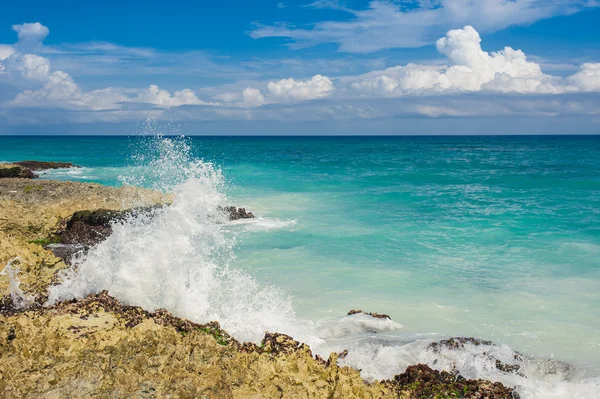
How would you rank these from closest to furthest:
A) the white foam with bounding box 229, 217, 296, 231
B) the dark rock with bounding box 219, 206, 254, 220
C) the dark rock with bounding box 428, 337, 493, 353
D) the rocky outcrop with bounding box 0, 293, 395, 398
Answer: the rocky outcrop with bounding box 0, 293, 395, 398 < the dark rock with bounding box 428, 337, 493, 353 < the white foam with bounding box 229, 217, 296, 231 < the dark rock with bounding box 219, 206, 254, 220

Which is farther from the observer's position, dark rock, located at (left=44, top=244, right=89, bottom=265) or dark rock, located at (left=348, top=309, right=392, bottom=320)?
dark rock, located at (left=44, top=244, right=89, bottom=265)

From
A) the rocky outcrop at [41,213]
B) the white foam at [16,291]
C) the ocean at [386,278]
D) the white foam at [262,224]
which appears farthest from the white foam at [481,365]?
the white foam at [262,224]

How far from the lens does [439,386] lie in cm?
727

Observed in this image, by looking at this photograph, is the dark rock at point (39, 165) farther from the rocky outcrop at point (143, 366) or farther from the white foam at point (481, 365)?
the white foam at point (481, 365)

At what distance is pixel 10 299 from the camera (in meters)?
8.38

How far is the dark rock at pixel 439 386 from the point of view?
7004mm

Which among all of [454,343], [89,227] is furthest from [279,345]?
[89,227]

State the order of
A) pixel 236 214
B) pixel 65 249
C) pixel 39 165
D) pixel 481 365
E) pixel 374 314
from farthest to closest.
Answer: pixel 39 165
pixel 236 214
pixel 65 249
pixel 374 314
pixel 481 365

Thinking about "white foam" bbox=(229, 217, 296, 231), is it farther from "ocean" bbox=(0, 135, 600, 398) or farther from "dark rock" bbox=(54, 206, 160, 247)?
"dark rock" bbox=(54, 206, 160, 247)

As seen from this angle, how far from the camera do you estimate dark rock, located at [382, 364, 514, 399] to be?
7004 mm

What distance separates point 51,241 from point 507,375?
13.5 metres

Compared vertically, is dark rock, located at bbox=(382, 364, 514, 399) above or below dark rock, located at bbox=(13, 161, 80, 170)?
below

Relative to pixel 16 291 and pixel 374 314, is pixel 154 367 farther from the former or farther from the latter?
pixel 374 314

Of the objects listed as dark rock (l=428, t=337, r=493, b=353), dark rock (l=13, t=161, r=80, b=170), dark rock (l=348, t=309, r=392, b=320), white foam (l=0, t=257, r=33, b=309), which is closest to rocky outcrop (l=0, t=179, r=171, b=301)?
white foam (l=0, t=257, r=33, b=309)
